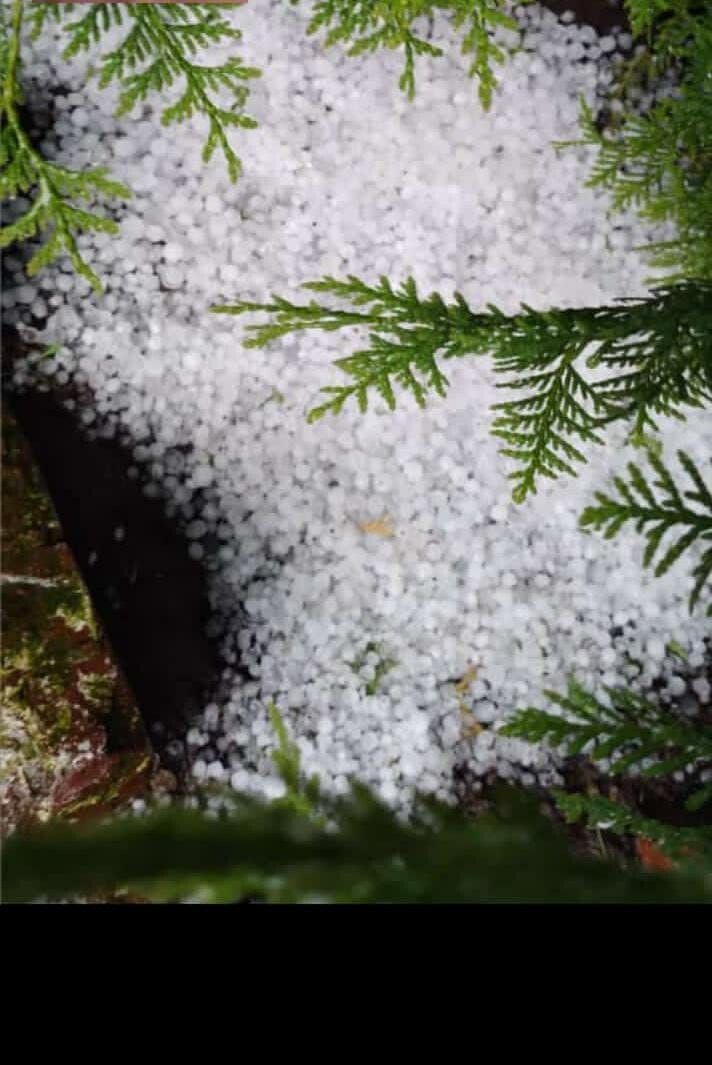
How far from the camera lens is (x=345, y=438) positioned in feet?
6.19

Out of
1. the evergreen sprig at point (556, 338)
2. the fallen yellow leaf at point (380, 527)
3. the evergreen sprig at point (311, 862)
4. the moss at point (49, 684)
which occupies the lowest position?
the moss at point (49, 684)

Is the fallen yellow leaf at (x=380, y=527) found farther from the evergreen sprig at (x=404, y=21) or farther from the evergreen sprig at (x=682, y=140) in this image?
the evergreen sprig at (x=404, y=21)

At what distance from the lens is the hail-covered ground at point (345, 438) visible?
5.98 ft

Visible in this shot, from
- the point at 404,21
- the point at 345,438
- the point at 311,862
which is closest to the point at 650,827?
the point at 311,862

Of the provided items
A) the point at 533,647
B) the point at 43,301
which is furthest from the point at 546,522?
the point at 43,301

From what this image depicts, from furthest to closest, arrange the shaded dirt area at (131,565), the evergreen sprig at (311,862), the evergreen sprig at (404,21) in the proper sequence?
the shaded dirt area at (131,565), the evergreen sprig at (404,21), the evergreen sprig at (311,862)

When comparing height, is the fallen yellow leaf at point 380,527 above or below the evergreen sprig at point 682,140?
below

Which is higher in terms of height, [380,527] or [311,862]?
[311,862]

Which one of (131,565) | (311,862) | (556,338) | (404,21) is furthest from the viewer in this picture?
(131,565)

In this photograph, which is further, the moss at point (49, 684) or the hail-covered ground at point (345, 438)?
the hail-covered ground at point (345, 438)

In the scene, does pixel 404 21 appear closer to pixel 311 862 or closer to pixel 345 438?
pixel 345 438

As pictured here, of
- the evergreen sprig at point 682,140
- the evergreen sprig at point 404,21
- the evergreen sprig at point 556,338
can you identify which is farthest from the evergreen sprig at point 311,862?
the evergreen sprig at point 682,140
